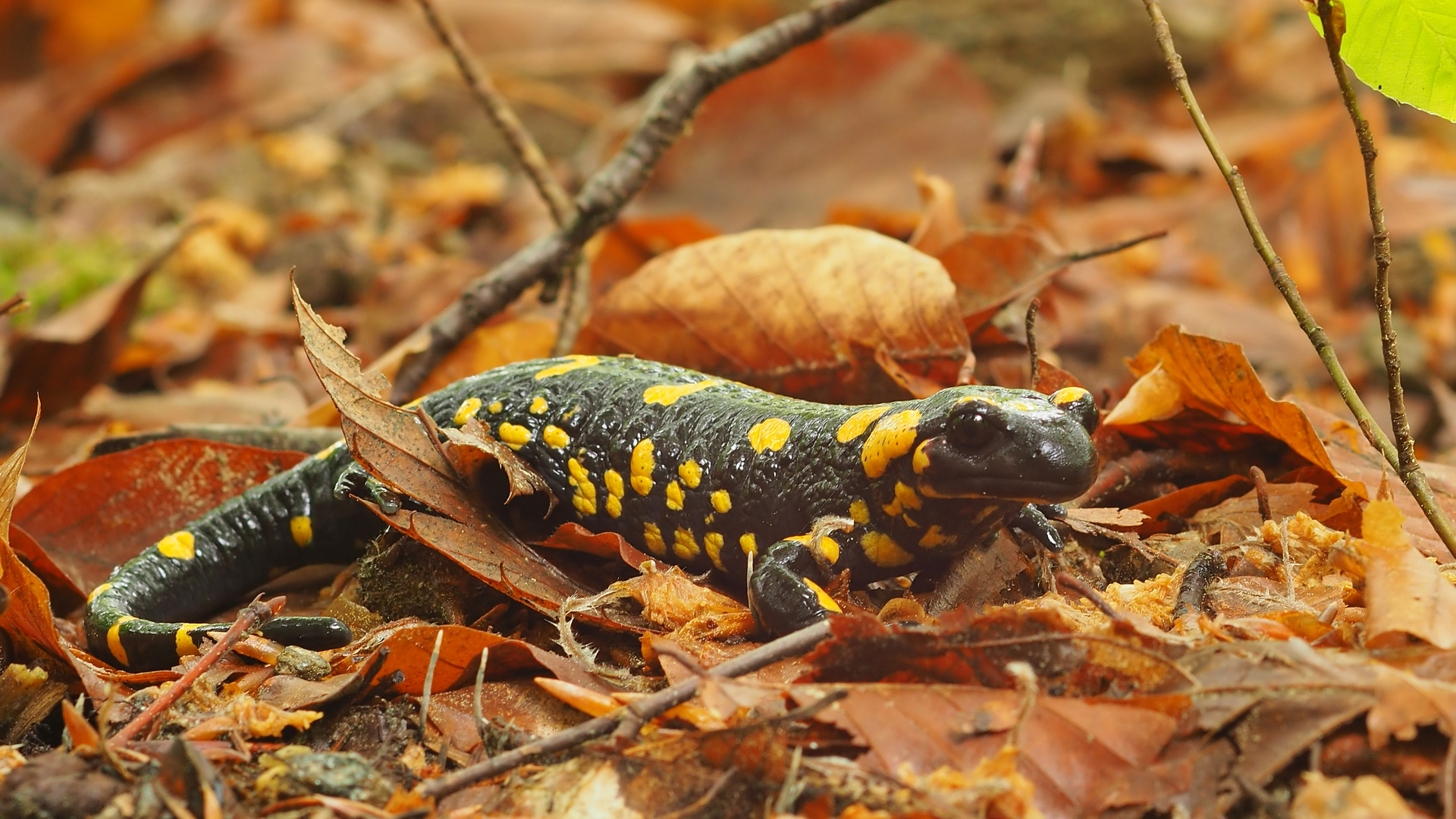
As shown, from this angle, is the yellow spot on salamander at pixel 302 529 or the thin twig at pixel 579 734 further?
the yellow spot on salamander at pixel 302 529

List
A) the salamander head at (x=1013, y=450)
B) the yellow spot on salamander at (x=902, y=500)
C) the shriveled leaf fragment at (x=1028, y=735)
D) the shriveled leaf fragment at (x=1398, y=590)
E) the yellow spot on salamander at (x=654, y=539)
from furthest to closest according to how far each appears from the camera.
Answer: the yellow spot on salamander at (x=654, y=539)
the yellow spot on salamander at (x=902, y=500)
the salamander head at (x=1013, y=450)
the shriveled leaf fragment at (x=1398, y=590)
the shriveled leaf fragment at (x=1028, y=735)

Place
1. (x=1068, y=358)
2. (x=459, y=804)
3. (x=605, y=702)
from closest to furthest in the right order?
(x=459, y=804)
(x=605, y=702)
(x=1068, y=358)

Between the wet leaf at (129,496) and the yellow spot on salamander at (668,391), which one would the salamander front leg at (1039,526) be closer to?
the yellow spot on salamander at (668,391)

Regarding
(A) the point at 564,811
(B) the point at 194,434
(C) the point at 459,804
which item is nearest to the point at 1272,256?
(A) the point at 564,811

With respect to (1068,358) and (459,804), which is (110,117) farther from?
(459,804)

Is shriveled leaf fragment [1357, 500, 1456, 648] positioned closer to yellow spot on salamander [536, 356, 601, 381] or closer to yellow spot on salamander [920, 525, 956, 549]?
yellow spot on salamander [920, 525, 956, 549]

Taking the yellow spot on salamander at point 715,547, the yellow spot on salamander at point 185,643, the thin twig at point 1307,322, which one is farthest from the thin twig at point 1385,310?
the yellow spot on salamander at point 185,643

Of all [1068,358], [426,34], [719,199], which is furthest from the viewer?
[426,34]

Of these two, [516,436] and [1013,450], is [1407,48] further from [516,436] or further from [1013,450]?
[516,436]
